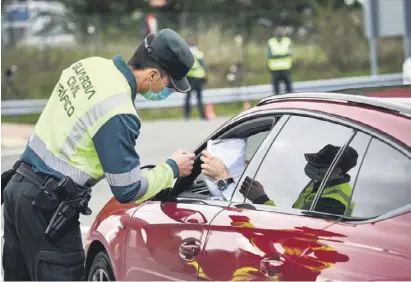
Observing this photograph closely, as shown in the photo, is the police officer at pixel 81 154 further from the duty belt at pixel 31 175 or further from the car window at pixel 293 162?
the car window at pixel 293 162

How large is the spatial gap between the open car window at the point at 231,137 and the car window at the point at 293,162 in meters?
0.14

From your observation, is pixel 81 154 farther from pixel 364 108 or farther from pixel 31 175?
pixel 364 108

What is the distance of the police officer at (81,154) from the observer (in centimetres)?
463

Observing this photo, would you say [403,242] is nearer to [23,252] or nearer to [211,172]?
[211,172]

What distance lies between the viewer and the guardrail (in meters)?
26.2

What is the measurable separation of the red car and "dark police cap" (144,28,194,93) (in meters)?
0.38

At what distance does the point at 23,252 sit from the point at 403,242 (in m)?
1.88

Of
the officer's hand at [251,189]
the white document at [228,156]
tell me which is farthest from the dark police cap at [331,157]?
the white document at [228,156]

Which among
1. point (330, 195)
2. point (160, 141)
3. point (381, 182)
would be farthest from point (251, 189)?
point (160, 141)

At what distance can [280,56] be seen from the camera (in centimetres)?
2341

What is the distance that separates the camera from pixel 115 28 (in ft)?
98.1

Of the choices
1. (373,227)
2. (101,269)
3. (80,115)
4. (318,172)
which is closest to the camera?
(373,227)

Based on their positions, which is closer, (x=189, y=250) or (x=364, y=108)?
(x=364, y=108)

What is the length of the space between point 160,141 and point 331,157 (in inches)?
585
